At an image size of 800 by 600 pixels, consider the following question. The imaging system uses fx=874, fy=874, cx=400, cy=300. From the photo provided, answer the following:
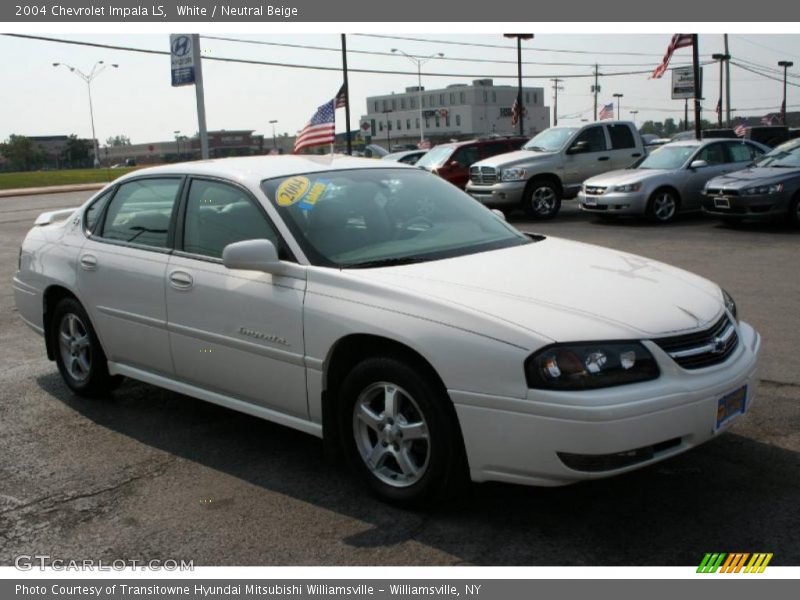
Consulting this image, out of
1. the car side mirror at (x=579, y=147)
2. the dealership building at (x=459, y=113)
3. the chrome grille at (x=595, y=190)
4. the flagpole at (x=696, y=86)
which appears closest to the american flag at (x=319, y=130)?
the car side mirror at (x=579, y=147)

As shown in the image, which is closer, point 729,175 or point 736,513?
point 736,513

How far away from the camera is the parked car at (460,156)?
67.2 feet

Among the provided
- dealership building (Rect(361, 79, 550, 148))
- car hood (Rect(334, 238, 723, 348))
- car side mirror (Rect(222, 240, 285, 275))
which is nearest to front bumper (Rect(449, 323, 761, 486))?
car hood (Rect(334, 238, 723, 348))

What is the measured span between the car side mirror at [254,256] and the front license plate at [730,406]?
6.92 ft

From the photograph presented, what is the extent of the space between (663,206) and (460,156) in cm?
603

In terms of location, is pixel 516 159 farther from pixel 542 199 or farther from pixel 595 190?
pixel 595 190

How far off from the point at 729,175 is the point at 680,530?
12.6 meters

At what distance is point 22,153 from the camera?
11031cm

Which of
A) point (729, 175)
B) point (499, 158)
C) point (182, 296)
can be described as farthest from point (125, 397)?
point (499, 158)

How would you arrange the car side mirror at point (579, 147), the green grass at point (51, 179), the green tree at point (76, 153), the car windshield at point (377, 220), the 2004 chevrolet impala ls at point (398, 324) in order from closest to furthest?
the 2004 chevrolet impala ls at point (398, 324)
the car windshield at point (377, 220)
the car side mirror at point (579, 147)
the green grass at point (51, 179)
the green tree at point (76, 153)

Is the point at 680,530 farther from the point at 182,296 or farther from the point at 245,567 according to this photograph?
the point at 182,296

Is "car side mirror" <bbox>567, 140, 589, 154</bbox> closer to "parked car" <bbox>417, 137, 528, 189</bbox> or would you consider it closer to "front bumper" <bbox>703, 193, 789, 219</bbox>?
"parked car" <bbox>417, 137, 528, 189</bbox>

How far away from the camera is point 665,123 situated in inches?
6757

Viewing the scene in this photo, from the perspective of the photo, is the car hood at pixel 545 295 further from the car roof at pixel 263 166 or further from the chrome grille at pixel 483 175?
the chrome grille at pixel 483 175
